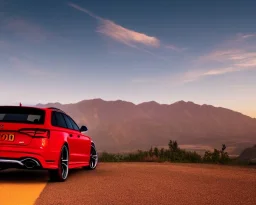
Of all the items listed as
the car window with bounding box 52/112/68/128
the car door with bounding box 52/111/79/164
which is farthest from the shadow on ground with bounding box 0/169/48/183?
the car window with bounding box 52/112/68/128

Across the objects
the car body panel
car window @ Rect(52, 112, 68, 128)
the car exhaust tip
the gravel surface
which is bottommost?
the gravel surface

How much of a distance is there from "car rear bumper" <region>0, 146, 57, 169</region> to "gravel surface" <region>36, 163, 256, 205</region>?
59 centimetres

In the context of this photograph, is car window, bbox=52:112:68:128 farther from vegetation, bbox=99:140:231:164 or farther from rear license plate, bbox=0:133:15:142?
vegetation, bbox=99:140:231:164

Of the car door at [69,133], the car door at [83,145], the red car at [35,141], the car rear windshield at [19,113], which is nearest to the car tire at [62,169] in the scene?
the red car at [35,141]

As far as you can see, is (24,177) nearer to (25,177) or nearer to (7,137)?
(25,177)

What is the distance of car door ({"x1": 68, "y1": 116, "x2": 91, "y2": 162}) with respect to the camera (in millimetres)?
11898

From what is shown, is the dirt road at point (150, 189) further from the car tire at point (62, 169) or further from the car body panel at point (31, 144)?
the car body panel at point (31, 144)

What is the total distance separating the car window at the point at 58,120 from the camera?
10184 mm

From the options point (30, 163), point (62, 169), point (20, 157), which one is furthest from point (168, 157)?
point (20, 157)

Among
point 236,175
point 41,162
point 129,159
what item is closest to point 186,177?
point 236,175

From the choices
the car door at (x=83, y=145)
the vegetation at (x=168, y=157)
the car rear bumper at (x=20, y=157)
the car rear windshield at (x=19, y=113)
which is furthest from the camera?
the vegetation at (x=168, y=157)

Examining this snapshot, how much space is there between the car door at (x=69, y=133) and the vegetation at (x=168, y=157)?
734 cm

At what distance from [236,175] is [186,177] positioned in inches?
69.1

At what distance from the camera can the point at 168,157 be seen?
19094 mm
